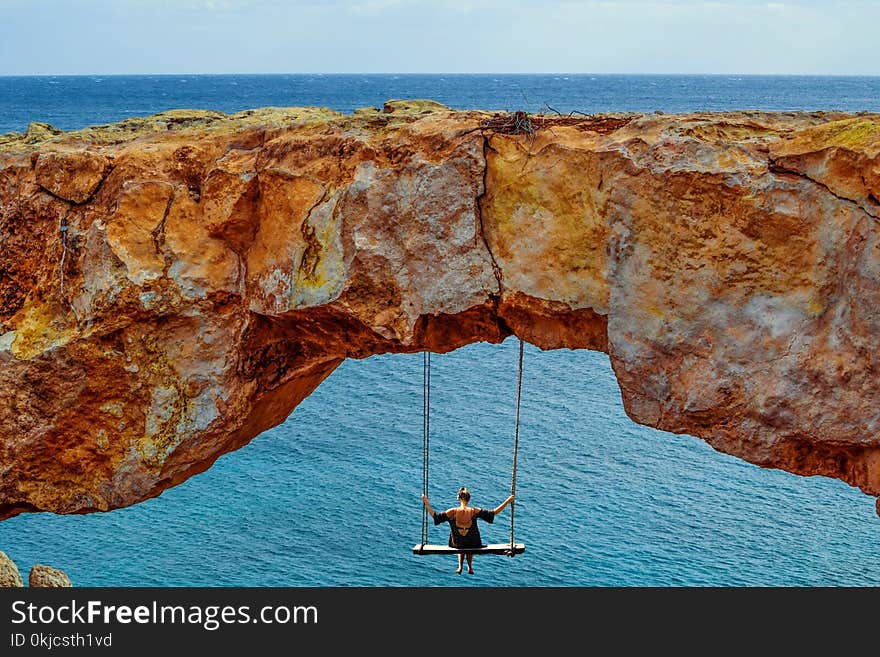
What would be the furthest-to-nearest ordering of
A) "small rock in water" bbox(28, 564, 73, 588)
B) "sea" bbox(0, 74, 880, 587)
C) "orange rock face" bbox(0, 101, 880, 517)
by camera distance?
"sea" bbox(0, 74, 880, 587) → "small rock in water" bbox(28, 564, 73, 588) → "orange rock face" bbox(0, 101, 880, 517)

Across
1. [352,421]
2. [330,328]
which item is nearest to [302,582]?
[352,421]

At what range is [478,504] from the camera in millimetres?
20547

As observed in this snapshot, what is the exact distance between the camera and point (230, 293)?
10617mm

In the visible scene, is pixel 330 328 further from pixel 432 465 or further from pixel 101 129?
pixel 432 465

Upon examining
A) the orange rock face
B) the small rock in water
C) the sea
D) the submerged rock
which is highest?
the orange rock face

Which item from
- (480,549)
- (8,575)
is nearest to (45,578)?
(8,575)

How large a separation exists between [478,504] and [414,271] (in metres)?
11.4

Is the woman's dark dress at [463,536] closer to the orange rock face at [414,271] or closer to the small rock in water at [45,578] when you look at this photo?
the orange rock face at [414,271]

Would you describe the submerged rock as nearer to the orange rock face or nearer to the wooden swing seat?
the orange rock face

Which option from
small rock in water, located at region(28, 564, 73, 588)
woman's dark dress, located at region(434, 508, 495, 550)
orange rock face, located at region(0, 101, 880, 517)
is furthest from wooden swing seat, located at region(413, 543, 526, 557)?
small rock in water, located at region(28, 564, 73, 588)

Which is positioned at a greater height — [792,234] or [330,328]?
[792,234]

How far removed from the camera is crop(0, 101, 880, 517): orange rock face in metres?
8.84

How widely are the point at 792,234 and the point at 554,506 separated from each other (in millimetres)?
13195

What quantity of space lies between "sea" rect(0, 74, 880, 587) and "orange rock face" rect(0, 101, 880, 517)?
8469 mm
